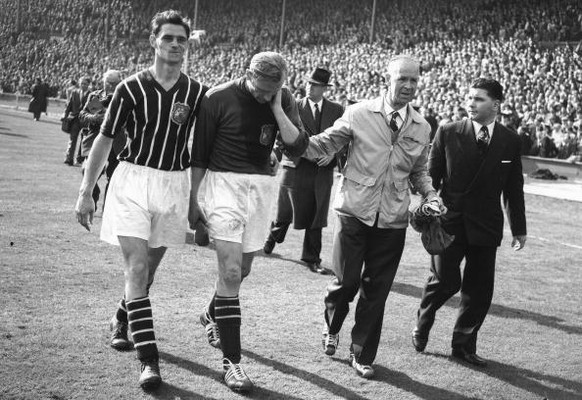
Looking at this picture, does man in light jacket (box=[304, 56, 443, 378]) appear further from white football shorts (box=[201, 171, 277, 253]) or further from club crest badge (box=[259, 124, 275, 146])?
white football shorts (box=[201, 171, 277, 253])

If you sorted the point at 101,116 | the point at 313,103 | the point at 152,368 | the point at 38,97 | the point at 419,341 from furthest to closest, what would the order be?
the point at 38,97
the point at 101,116
the point at 313,103
the point at 419,341
the point at 152,368

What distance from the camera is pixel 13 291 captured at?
20.6 feet

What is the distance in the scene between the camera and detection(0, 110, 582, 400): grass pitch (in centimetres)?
469

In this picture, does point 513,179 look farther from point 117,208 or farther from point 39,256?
point 39,256

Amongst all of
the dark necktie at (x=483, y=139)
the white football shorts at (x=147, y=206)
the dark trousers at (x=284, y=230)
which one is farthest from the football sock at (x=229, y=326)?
the dark trousers at (x=284, y=230)

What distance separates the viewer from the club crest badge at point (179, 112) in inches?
185

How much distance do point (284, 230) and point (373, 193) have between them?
3941mm

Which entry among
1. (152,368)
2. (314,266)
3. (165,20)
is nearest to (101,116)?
(314,266)

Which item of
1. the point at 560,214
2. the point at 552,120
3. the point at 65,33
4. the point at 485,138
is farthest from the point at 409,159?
the point at 65,33

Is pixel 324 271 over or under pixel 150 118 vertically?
under

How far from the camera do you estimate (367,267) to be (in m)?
5.25

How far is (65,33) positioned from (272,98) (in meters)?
57.0

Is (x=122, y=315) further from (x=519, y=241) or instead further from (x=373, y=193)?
(x=519, y=241)

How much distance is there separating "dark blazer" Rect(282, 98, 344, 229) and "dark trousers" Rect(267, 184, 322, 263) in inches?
4.3
